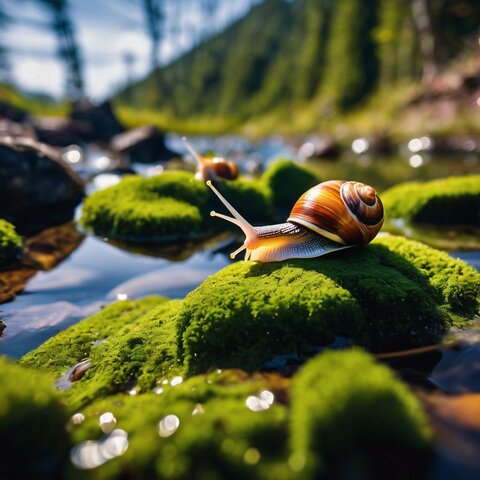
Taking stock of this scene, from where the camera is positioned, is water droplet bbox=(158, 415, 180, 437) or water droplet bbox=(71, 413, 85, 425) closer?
water droplet bbox=(158, 415, 180, 437)

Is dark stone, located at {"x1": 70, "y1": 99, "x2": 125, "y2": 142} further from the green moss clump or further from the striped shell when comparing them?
the striped shell

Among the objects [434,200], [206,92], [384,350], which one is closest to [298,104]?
[206,92]

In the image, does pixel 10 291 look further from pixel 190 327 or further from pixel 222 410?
pixel 222 410

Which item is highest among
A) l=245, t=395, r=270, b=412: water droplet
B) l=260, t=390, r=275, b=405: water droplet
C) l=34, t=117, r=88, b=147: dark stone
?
l=34, t=117, r=88, b=147: dark stone

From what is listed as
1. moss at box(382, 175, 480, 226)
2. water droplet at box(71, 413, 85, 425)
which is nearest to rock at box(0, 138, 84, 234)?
water droplet at box(71, 413, 85, 425)

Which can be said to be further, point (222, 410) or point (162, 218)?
point (162, 218)

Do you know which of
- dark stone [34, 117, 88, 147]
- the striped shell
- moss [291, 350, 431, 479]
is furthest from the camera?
dark stone [34, 117, 88, 147]

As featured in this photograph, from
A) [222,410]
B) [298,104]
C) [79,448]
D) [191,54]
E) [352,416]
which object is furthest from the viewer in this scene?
[191,54]
